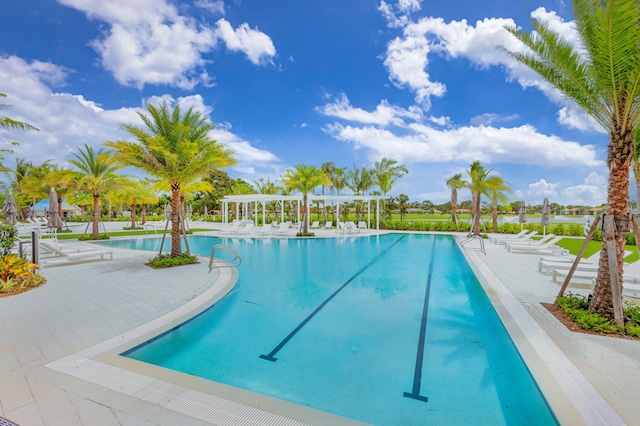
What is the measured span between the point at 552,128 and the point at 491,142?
521 centimetres

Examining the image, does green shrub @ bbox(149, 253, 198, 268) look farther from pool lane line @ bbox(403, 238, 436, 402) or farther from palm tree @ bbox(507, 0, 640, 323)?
palm tree @ bbox(507, 0, 640, 323)

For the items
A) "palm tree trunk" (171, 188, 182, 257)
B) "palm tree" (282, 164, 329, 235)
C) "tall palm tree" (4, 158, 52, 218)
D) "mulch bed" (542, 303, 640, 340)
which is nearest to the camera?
"mulch bed" (542, 303, 640, 340)

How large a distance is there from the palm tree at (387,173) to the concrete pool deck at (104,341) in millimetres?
21648

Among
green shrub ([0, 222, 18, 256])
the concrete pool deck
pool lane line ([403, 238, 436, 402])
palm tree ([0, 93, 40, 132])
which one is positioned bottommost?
pool lane line ([403, 238, 436, 402])

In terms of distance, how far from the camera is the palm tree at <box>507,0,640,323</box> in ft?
12.7

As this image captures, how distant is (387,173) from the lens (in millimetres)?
29266

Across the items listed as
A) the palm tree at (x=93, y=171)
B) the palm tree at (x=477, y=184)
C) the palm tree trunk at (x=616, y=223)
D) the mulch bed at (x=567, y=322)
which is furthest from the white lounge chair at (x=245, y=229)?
the palm tree trunk at (x=616, y=223)

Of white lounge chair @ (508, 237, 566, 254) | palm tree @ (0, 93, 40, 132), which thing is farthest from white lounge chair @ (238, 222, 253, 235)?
white lounge chair @ (508, 237, 566, 254)

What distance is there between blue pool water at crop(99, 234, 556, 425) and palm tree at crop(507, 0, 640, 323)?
220 cm

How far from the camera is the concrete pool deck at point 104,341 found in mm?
2574

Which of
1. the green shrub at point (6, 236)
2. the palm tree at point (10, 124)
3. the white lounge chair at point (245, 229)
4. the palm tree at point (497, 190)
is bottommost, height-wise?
the white lounge chair at point (245, 229)

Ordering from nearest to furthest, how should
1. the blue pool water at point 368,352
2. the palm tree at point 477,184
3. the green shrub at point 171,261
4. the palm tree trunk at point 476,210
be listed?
the blue pool water at point 368,352 < the green shrub at point 171,261 < the palm tree trunk at point 476,210 < the palm tree at point 477,184

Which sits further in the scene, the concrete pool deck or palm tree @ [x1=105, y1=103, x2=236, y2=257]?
palm tree @ [x1=105, y1=103, x2=236, y2=257]

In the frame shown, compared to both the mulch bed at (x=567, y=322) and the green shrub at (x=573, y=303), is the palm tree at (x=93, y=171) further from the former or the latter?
the green shrub at (x=573, y=303)
